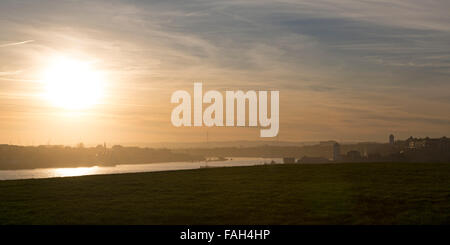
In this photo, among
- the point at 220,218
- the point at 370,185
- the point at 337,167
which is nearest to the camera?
the point at 220,218

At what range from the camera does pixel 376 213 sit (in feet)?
39.9

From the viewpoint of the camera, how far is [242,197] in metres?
15.2

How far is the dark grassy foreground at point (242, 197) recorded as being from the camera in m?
12.0

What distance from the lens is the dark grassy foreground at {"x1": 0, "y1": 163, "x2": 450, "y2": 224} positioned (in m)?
12.0
